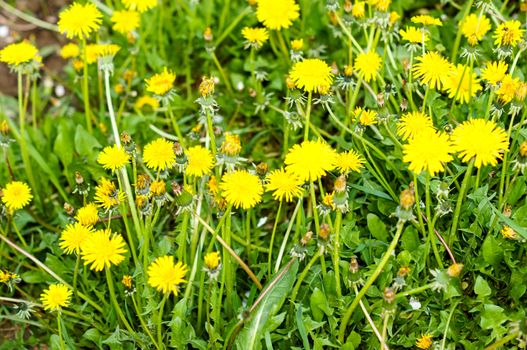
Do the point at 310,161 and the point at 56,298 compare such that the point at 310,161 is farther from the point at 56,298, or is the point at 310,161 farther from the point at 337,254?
the point at 56,298

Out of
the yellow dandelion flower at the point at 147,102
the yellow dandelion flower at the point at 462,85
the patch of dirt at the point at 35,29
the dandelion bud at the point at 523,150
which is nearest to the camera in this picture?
the dandelion bud at the point at 523,150

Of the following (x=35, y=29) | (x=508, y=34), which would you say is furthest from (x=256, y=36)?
(x=35, y=29)

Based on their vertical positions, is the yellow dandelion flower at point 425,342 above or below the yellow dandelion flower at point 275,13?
below

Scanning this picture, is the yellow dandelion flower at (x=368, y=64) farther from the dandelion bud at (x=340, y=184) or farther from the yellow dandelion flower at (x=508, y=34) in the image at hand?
the dandelion bud at (x=340, y=184)

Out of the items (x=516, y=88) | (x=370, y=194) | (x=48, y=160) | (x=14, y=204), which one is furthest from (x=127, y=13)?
(x=516, y=88)

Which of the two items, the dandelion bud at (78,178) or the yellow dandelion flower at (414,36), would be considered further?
the yellow dandelion flower at (414,36)

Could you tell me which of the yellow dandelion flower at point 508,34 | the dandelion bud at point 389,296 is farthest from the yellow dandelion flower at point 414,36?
the dandelion bud at point 389,296
